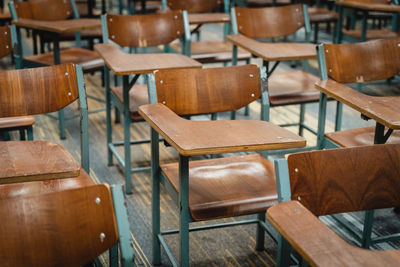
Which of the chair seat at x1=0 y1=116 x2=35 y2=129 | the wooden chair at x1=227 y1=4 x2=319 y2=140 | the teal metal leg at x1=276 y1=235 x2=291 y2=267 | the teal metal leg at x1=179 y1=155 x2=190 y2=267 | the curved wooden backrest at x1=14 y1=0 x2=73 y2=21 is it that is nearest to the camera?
the teal metal leg at x1=276 y1=235 x2=291 y2=267

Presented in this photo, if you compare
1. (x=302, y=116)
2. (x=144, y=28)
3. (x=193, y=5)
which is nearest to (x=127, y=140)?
(x=144, y=28)

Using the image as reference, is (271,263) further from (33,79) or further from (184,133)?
(33,79)

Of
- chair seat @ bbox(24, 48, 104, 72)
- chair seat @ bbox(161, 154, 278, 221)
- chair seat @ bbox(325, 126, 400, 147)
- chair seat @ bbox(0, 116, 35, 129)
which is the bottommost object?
chair seat @ bbox(161, 154, 278, 221)

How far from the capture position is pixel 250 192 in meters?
1.92

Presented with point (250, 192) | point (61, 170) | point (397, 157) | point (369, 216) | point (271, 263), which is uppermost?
point (397, 157)

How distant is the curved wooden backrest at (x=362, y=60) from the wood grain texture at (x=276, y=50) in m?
0.39

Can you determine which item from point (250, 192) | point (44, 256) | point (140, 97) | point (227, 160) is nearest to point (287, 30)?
point (140, 97)

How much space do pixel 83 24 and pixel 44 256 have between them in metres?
2.47

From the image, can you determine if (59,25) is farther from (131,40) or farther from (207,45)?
(207,45)

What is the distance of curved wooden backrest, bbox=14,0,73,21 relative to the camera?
3.70 metres

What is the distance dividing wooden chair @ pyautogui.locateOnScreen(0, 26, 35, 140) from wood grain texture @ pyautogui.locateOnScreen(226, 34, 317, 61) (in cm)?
121

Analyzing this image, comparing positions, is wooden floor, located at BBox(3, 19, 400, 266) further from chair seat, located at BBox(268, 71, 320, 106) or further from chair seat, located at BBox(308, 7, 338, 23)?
chair seat, located at BBox(308, 7, 338, 23)

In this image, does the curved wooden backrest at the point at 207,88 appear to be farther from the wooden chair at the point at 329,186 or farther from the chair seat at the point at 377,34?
the chair seat at the point at 377,34

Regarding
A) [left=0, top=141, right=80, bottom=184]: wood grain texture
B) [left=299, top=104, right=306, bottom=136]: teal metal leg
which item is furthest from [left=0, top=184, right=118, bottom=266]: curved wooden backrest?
[left=299, top=104, right=306, bottom=136]: teal metal leg
